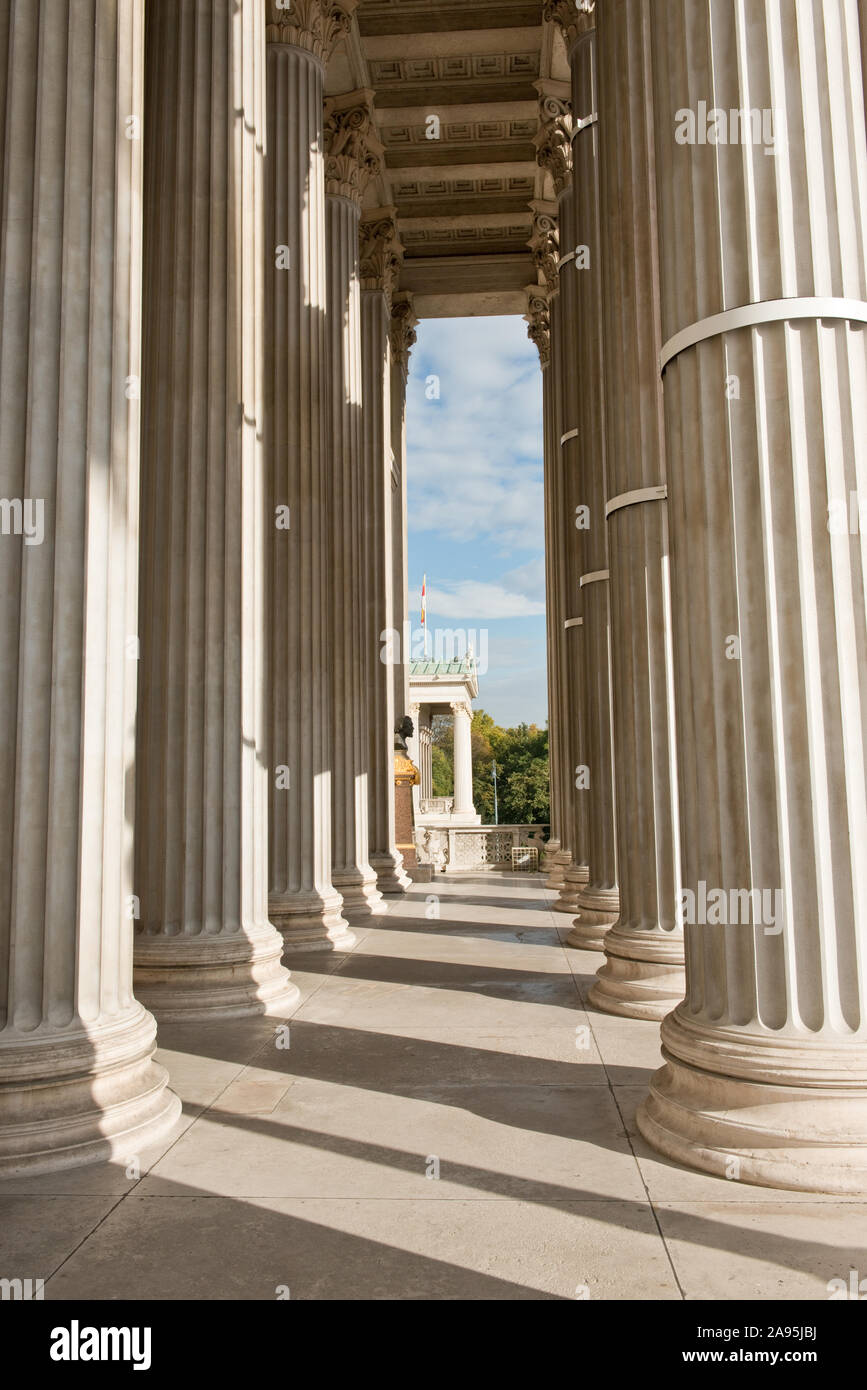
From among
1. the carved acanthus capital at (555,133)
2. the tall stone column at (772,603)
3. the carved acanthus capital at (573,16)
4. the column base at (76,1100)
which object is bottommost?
the column base at (76,1100)

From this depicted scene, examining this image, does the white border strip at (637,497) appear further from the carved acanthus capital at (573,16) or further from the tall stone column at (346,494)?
the tall stone column at (346,494)

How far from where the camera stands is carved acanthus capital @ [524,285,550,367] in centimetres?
4728

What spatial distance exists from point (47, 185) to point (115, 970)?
7.34 meters

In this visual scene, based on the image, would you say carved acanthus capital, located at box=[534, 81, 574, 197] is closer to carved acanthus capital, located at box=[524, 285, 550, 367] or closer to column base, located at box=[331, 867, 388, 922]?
carved acanthus capital, located at box=[524, 285, 550, 367]

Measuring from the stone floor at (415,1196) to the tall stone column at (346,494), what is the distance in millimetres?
14492

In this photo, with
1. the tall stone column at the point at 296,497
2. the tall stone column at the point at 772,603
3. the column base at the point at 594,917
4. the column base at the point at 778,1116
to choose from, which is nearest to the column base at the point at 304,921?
the tall stone column at the point at 296,497

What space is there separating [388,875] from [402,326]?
1030 inches

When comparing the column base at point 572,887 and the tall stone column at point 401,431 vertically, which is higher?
the tall stone column at point 401,431

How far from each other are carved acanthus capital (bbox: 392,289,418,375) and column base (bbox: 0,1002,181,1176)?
42282mm

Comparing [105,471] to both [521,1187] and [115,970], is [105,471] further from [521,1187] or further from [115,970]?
[521,1187]

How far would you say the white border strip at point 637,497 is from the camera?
47.8ft

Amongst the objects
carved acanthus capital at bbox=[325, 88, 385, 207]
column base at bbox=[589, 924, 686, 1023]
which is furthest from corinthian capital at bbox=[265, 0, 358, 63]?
column base at bbox=[589, 924, 686, 1023]
